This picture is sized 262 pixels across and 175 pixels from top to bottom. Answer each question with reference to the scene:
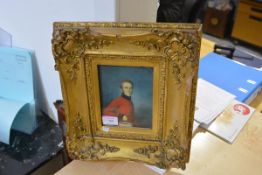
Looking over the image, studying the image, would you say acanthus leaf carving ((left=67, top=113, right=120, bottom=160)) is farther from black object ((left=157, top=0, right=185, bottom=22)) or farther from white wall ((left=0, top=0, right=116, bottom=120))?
black object ((left=157, top=0, right=185, bottom=22))

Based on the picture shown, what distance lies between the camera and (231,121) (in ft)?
3.04

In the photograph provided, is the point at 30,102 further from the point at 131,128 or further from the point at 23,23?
the point at 131,128

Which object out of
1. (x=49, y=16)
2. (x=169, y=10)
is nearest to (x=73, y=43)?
(x=49, y=16)

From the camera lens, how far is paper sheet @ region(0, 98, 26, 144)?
94 centimetres

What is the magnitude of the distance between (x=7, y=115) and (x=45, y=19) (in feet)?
1.11

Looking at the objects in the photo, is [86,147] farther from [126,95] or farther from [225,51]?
[225,51]

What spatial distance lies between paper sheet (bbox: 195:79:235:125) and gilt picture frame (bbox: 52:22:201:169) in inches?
9.2

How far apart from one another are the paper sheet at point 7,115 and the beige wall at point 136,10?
0.50 m

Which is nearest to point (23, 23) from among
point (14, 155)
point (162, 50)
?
point (14, 155)

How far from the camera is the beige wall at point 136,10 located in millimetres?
691

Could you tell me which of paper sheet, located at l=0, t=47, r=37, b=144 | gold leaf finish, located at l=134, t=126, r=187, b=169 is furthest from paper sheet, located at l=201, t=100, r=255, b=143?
paper sheet, located at l=0, t=47, r=37, b=144

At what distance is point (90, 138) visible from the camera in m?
0.74

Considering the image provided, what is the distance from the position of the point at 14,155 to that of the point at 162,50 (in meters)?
0.65

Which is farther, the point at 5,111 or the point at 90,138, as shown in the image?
the point at 5,111
